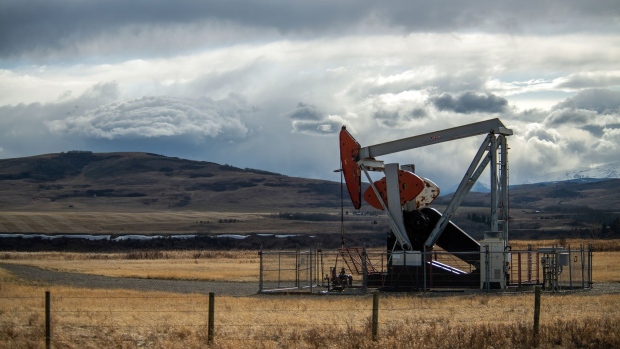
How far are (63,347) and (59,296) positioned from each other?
9355mm

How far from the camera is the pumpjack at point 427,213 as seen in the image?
90.2 ft

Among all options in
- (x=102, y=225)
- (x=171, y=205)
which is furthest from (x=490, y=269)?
(x=171, y=205)

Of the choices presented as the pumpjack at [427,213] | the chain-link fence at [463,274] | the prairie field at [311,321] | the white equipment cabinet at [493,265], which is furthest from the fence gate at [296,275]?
the white equipment cabinet at [493,265]

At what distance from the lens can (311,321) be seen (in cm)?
1778

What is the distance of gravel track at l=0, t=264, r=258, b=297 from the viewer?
29906 millimetres

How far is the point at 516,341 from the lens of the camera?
48.6 ft

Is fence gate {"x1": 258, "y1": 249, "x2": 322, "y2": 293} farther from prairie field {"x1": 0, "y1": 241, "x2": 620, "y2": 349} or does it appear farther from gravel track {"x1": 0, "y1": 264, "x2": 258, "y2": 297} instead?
prairie field {"x1": 0, "y1": 241, "x2": 620, "y2": 349}

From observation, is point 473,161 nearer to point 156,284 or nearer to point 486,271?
point 486,271

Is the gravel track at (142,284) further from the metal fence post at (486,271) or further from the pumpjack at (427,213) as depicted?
the metal fence post at (486,271)

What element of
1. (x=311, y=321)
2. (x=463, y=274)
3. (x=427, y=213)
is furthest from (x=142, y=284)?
(x=311, y=321)

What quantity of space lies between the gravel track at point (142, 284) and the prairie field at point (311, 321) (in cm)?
451

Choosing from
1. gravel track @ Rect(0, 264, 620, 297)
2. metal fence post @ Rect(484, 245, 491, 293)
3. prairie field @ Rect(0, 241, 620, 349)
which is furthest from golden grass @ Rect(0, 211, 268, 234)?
prairie field @ Rect(0, 241, 620, 349)

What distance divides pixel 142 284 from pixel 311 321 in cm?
1658

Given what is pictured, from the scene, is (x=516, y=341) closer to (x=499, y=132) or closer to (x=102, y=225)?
(x=499, y=132)
